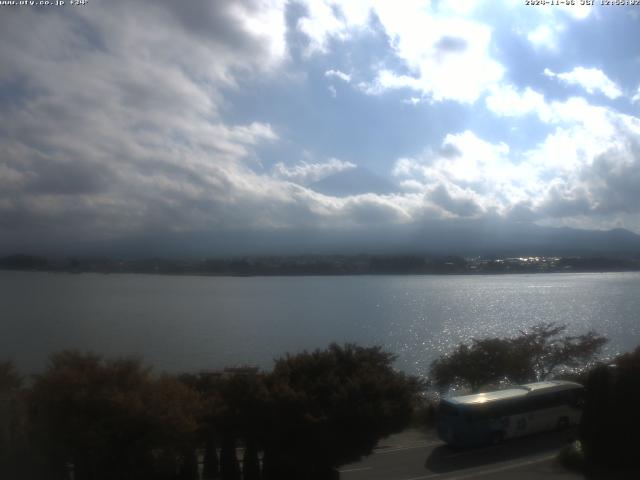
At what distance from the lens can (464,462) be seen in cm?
1416

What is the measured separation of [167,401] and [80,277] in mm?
79673

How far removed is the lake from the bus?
10247mm

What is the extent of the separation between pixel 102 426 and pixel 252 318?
41.2m

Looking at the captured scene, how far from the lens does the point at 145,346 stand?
33938mm

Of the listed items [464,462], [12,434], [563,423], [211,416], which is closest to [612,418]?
[464,462]

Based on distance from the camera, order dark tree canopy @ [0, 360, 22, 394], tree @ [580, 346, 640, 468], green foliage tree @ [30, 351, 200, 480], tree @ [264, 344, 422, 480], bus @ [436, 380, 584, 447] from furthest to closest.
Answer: bus @ [436, 380, 584, 447], dark tree canopy @ [0, 360, 22, 394], tree @ [580, 346, 640, 468], tree @ [264, 344, 422, 480], green foliage tree @ [30, 351, 200, 480]

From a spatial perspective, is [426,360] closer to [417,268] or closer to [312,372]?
[312,372]

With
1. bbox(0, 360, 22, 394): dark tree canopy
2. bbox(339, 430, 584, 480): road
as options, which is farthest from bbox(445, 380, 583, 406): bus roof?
bbox(0, 360, 22, 394): dark tree canopy

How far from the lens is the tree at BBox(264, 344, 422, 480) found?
10.6 meters

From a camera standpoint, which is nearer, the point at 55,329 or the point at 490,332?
the point at 55,329

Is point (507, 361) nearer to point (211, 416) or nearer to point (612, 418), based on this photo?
point (612, 418)

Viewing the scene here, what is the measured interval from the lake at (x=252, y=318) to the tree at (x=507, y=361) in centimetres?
496

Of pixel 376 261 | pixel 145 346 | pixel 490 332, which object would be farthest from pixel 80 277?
pixel 490 332

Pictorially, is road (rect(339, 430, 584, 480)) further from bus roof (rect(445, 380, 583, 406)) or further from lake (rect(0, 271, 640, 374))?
lake (rect(0, 271, 640, 374))
